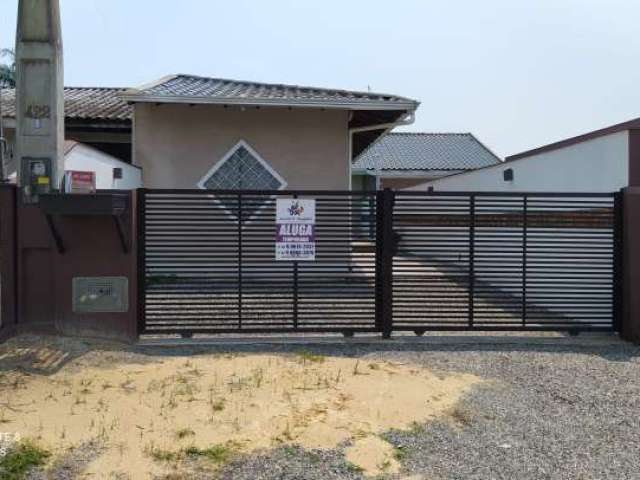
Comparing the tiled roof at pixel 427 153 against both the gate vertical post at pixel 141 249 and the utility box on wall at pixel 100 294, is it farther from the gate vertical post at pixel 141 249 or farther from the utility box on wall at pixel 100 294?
the utility box on wall at pixel 100 294

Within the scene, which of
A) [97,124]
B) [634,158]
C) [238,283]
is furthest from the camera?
[97,124]

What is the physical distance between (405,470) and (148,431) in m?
→ 1.84

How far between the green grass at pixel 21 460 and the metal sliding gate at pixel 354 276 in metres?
3.08

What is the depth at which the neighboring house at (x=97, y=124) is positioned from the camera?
12.4m

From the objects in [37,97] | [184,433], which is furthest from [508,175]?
[184,433]

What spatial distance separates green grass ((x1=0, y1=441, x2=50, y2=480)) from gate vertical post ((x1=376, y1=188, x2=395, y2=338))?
4244 millimetres

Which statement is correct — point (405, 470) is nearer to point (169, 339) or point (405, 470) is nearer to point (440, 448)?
point (440, 448)

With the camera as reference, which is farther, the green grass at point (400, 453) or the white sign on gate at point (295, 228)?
the white sign on gate at point (295, 228)

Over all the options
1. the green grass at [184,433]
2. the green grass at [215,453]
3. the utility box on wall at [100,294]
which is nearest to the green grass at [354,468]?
the green grass at [215,453]

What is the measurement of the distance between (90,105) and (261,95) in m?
4.29

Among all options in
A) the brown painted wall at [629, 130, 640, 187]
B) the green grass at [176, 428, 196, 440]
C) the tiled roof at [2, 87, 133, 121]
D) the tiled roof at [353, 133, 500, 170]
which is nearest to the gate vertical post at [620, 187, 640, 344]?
the brown painted wall at [629, 130, 640, 187]

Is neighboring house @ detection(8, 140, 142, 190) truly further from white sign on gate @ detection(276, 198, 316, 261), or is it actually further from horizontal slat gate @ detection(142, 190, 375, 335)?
white sign on gate @ detection(276, 198, 316, 261)

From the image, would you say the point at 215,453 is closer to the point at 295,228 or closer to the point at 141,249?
the point at 141,249

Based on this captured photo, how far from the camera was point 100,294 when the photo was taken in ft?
23.2
